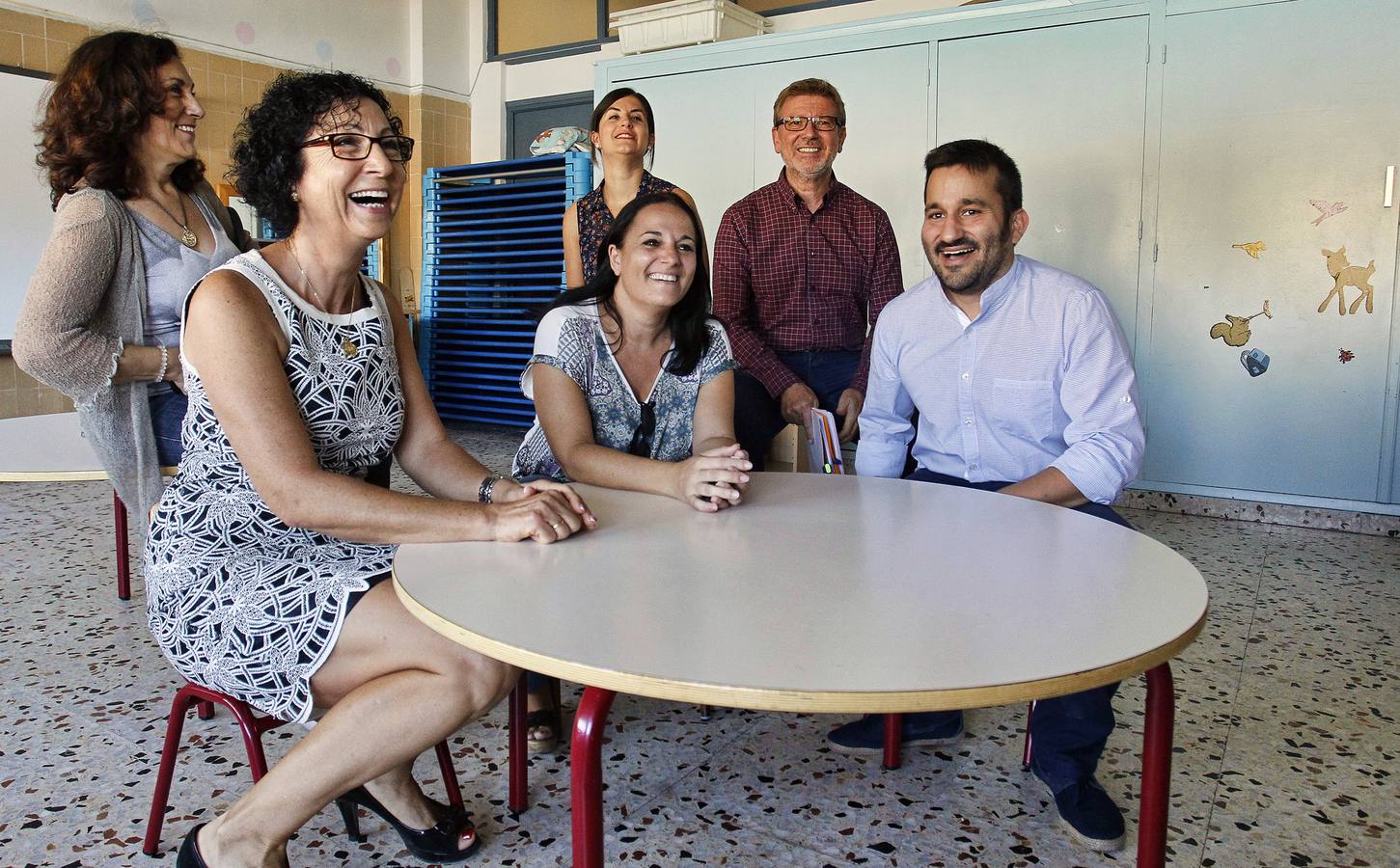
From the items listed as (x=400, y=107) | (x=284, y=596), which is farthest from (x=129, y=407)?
(x=400, y=107)

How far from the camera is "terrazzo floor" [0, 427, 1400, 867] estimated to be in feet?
5.78

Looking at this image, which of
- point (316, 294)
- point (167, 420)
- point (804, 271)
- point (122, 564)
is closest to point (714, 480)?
point (316, 294)

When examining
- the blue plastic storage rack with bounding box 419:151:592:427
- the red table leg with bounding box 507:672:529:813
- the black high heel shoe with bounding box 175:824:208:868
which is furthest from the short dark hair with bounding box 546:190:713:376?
the blue plastic storage rack with bounding box 419:151:592:427

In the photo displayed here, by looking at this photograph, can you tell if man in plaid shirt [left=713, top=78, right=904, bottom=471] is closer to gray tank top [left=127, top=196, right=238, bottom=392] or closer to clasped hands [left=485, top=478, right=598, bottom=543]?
gray tank top [left=127, top=196, right=238, bottom=392]

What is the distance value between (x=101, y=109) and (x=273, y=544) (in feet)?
4.18

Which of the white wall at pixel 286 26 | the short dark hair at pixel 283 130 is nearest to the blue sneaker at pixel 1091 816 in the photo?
the short dark hair at pixel 283 130

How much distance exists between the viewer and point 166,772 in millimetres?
1680

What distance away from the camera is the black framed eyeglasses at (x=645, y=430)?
219 centimetres

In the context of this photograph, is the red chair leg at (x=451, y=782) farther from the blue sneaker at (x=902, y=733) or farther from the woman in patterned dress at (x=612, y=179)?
the woman in patterned dress at (x=612, y=179)

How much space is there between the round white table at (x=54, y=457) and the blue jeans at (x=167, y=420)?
56 mm

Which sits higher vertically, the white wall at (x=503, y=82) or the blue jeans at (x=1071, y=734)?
the white wall at (x=503, y=82)

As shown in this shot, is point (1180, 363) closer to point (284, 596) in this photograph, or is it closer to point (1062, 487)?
point (1062, 487)

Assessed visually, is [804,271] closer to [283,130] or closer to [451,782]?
[283,130]

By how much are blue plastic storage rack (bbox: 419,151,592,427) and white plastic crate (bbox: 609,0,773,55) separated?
73 cm
